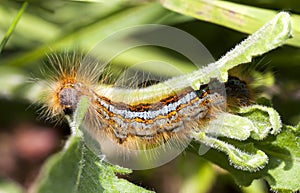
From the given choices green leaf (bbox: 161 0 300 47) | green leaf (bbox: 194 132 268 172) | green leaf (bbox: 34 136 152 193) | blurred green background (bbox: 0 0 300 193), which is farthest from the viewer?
blurred green background (bbox: 0 0 300 193)

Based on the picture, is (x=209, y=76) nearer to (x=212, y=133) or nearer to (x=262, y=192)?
(x=212, y=133)

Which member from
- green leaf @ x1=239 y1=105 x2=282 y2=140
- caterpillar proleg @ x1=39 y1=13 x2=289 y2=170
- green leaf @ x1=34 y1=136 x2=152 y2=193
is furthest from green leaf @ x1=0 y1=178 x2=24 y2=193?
green leaf @ x1=239 y1=105 x2=282 y2=140

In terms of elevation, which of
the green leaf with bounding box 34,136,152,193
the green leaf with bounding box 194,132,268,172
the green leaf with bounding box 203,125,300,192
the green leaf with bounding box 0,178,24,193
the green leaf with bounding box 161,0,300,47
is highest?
the green leaf with bounding box 161,0,300,47

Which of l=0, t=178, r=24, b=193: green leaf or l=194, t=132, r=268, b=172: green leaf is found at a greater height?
l=194, t=132, r=268, b=172: green leaf

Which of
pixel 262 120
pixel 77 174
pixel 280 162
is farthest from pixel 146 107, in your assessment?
pixel 77 174

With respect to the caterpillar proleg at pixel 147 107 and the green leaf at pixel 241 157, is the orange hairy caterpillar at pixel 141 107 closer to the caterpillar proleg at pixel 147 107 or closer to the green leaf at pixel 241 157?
the caterpillar proleg at pixel 147 107

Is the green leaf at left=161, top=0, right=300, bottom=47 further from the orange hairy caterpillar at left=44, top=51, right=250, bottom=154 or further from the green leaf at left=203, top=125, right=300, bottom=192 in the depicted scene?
the green leaf at left=203, top=125, right=300, bottom=192
